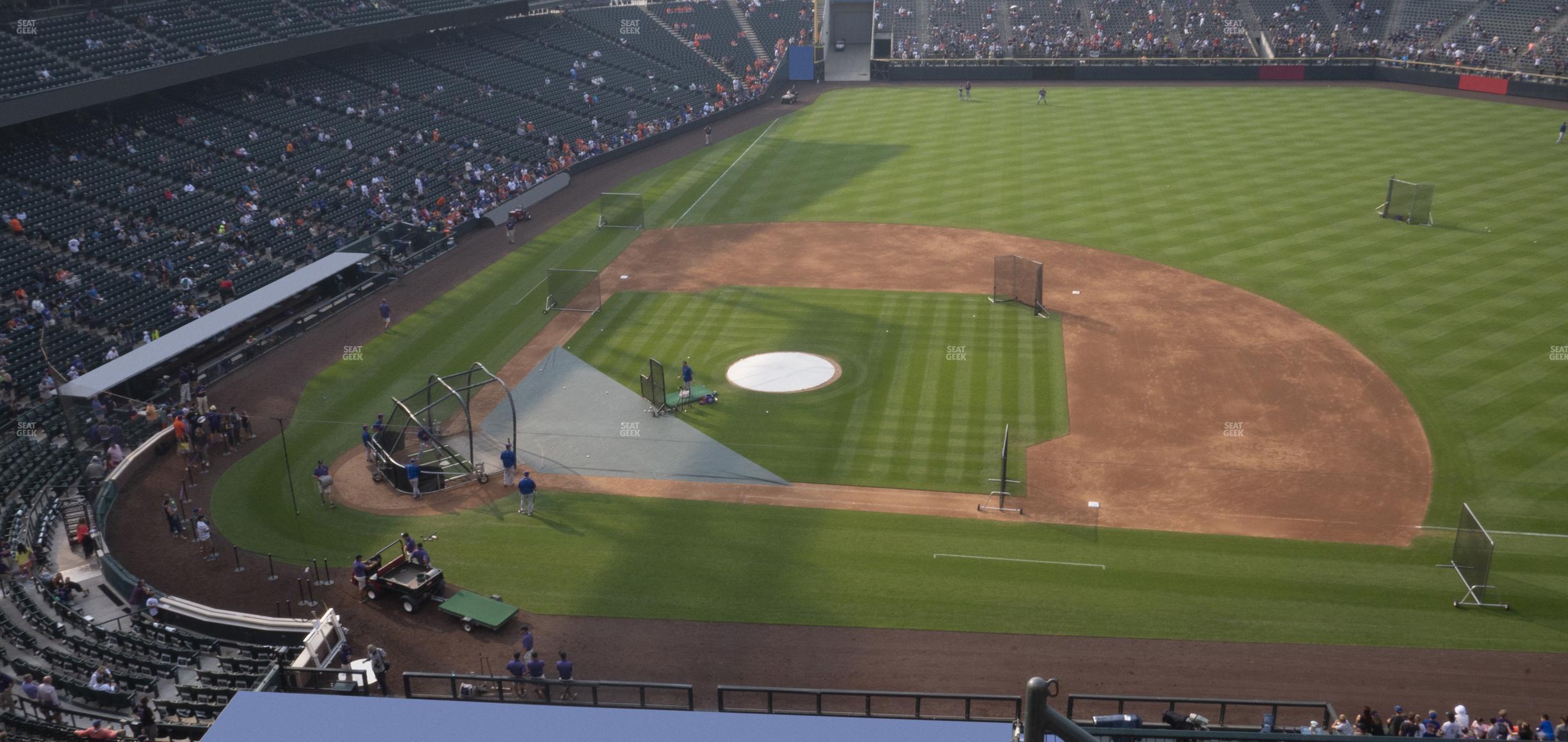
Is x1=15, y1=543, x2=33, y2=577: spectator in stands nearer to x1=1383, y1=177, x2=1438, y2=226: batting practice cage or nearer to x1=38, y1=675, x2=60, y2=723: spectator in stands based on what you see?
x1=38, y1=675, x2=60, y2=723: spectator in stands

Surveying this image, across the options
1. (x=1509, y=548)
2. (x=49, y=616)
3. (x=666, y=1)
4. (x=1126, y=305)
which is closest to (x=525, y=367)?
(x=49, y=616)

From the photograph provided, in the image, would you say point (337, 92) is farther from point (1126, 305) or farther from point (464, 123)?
point (1126, 305)

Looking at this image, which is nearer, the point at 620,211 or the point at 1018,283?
the point at 1018,283

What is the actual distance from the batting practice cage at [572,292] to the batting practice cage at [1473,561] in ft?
95.3

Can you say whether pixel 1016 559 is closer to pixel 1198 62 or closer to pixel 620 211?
pixel 620 211

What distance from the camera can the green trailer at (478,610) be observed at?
78.6ft

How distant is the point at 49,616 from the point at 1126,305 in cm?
3422

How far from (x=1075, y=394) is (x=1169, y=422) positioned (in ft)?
10.0

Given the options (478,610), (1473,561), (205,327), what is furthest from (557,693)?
(205,327)

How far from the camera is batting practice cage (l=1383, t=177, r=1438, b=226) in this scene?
159 ft

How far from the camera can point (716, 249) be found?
49219mm

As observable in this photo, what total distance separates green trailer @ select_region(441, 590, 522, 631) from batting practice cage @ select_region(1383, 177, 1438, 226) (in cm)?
4235

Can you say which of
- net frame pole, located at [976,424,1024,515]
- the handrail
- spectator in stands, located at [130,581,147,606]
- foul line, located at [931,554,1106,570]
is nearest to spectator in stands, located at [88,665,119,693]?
spectator in stands, located at [130,581,147,606]

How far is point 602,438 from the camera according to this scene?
3272 centimetres
